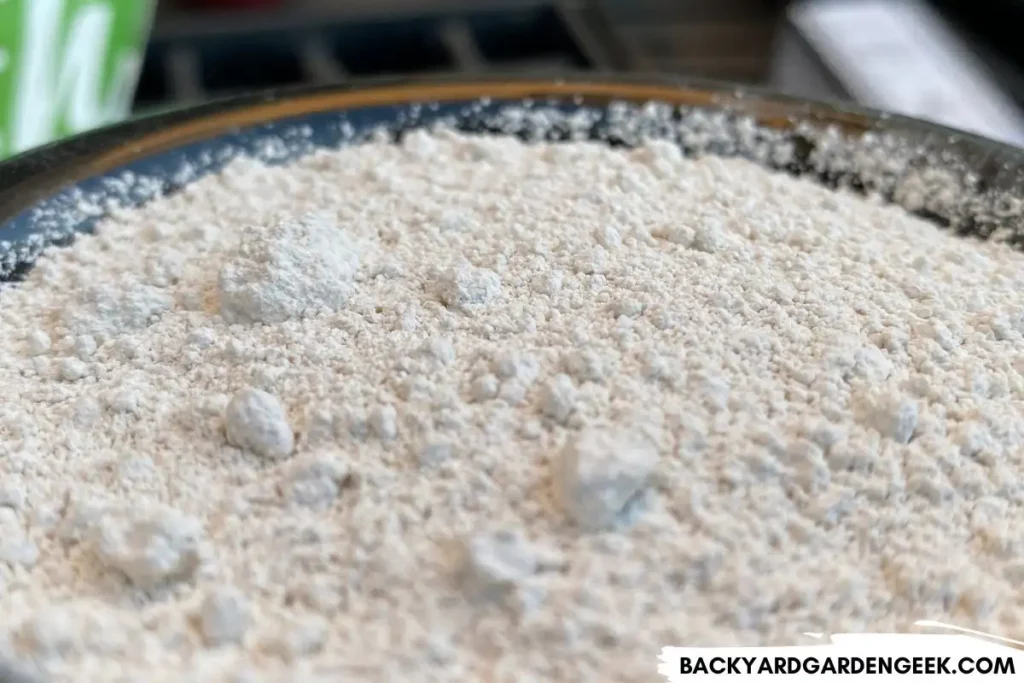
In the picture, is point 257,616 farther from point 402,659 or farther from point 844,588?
point 844,588

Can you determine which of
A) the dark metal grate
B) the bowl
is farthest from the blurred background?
the bowl

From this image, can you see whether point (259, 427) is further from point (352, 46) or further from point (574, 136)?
point (352, 46)

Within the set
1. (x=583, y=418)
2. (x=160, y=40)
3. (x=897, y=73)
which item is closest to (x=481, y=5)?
(x=160, y=40)

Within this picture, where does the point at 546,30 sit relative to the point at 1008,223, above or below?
above

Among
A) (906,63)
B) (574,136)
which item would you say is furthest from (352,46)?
(906,63)

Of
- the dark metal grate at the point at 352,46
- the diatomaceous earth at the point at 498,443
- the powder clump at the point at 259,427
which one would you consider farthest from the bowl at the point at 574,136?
the dark metal grate at the point at 352,46
